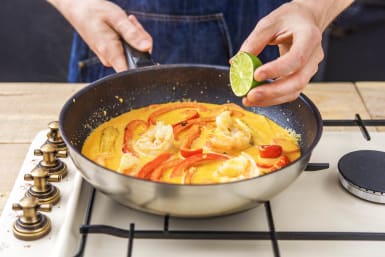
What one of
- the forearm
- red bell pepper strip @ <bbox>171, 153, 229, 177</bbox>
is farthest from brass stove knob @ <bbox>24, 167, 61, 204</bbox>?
the forearm

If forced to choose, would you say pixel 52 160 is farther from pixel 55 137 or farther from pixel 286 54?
pixel 286 54

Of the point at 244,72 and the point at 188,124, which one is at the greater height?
the point at 244,72

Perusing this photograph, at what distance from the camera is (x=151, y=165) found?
1216 mm

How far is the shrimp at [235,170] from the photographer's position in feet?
3.82

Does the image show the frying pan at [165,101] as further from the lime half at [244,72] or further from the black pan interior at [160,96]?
the lime half at [244,72]

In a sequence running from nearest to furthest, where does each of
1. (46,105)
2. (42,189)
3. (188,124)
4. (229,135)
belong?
(42,189)
(229,135)
(188,124)
(46,105)

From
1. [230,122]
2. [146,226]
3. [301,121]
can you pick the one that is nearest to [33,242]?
[146,226]

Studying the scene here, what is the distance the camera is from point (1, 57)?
3336 millimetres

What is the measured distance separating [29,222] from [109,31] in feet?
1.84

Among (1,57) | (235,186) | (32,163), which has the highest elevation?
(235,186)

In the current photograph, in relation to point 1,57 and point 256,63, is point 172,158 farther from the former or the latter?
point 1,57

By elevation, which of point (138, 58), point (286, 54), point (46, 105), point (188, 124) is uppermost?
point (286, 54)

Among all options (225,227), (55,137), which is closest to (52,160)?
(55,137)

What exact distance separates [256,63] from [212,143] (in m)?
0.20
